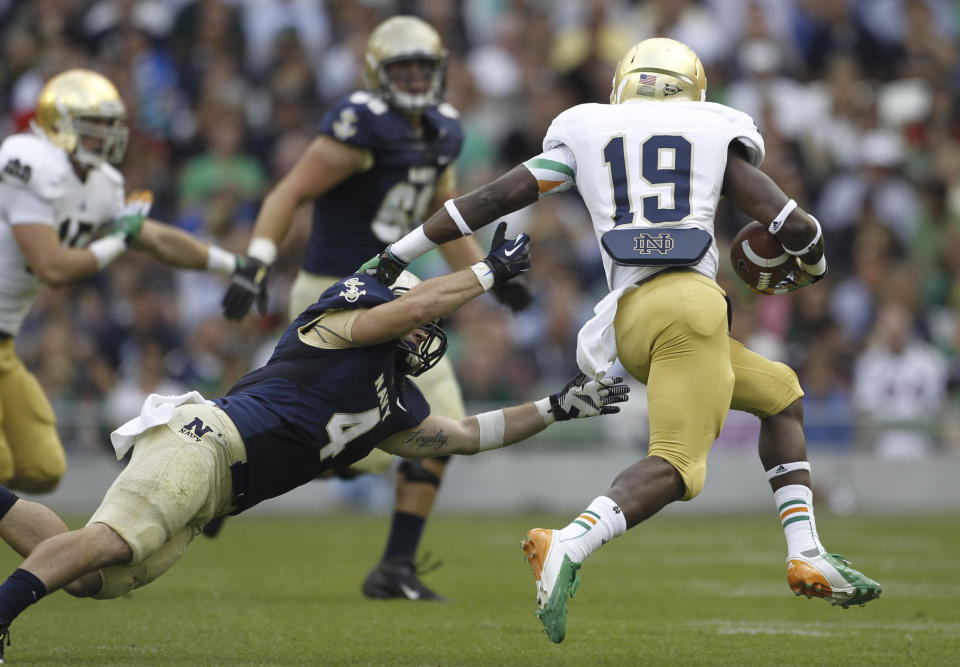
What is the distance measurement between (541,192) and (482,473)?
23.4 feet

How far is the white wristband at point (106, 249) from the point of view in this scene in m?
6.17

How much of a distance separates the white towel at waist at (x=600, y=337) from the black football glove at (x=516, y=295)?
1.74m

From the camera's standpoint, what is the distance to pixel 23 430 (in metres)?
6.30

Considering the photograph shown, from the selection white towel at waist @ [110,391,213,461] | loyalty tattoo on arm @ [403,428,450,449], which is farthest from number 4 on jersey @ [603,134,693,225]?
white towel at waist @ [110,391,213,461]

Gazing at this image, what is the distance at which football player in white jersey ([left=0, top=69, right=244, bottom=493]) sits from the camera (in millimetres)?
6117

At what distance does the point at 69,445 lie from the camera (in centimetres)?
1116

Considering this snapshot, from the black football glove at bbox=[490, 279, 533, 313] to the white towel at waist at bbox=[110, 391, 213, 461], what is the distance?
2.11 metres

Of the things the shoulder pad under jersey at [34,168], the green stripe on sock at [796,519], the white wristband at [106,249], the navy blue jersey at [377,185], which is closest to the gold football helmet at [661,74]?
the green stripe on sock at [796,519]

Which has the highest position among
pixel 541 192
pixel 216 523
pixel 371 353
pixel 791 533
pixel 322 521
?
pixel 541 192

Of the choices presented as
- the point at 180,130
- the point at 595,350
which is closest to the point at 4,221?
the point at 595,350

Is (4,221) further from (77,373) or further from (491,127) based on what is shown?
(491,127)

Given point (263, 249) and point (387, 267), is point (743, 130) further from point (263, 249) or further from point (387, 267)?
point (263, 249)

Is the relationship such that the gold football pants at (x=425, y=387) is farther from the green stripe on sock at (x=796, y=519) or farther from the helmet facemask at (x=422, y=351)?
the green stripe on sock at (x=796, y=519)

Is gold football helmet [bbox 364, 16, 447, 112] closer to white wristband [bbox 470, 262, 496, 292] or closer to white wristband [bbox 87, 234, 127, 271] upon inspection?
white wristband [bbox 87, 234, 127, 271]
